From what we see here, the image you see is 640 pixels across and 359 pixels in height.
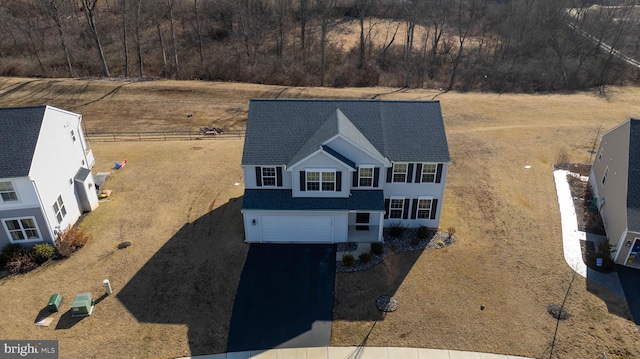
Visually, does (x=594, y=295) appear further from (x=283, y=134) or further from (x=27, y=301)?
(x=27, y=301)

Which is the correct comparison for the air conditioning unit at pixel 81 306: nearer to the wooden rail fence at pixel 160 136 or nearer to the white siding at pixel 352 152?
the white siding at pixel 352 152

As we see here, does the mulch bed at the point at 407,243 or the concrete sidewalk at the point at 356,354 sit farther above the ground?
the concrete sidewalk at the point at 356,354

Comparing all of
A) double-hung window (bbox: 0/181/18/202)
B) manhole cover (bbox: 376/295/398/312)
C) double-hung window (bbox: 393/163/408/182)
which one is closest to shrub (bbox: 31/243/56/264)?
double-hung window (bbox: 0/181/18/202)

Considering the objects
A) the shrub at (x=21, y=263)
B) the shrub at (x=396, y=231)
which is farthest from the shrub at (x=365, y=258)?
the shrub at (x=21, y=263)

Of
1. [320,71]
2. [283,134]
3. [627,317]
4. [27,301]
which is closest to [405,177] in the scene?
[283,134]

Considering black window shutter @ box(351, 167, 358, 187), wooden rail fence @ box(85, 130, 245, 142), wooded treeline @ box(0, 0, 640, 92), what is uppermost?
black window shutter @ box(351, 167, 358, 187)

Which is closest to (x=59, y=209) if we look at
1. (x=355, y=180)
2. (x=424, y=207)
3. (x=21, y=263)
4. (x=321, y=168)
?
(x=21, y=263)

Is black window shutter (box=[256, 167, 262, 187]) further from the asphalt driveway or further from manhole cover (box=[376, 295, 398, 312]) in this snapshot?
manhole cover (box=[376, 295, 398, 312])
